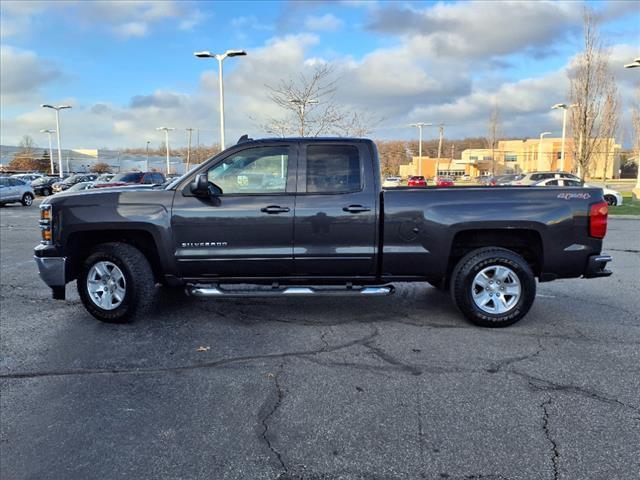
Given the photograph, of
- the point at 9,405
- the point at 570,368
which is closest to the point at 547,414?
the point at 570,368

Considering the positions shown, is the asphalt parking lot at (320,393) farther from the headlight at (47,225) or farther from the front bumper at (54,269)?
the headlight at (47,225)

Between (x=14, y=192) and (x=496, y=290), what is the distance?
28.7 metres

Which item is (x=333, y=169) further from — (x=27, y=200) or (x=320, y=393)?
(x=27, y=200)

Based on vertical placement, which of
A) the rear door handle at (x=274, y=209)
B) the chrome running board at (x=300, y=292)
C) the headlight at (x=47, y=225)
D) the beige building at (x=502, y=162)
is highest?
the beige building at (x=502, y=162)

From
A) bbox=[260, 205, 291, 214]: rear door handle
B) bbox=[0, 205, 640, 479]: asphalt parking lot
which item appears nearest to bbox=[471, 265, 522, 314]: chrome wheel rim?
bbox=[0, 205, 640, 479]: asphalt parking lot

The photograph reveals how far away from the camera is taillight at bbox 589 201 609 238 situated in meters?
5.16

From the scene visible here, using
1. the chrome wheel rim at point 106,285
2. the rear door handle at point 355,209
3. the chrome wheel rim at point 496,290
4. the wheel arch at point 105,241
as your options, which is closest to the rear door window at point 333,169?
the rear door handle at point 355,209

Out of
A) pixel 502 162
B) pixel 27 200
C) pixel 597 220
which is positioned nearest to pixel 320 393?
pixel 597 220

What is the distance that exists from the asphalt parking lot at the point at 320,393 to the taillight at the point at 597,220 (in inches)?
39.9

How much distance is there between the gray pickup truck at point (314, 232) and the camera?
5.21 m

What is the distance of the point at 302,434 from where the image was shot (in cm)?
321

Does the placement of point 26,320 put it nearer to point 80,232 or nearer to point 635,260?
point 80,232

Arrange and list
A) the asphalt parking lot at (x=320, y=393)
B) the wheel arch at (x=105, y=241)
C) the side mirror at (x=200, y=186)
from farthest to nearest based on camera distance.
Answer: the wheel arch at (x=105, y=241)
the side mirror at (x=200, y=186)
the asphalt parking lot at (x=320, y=393)

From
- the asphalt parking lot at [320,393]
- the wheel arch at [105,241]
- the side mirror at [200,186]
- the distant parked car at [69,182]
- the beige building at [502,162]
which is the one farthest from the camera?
the beige building at [502,162]
